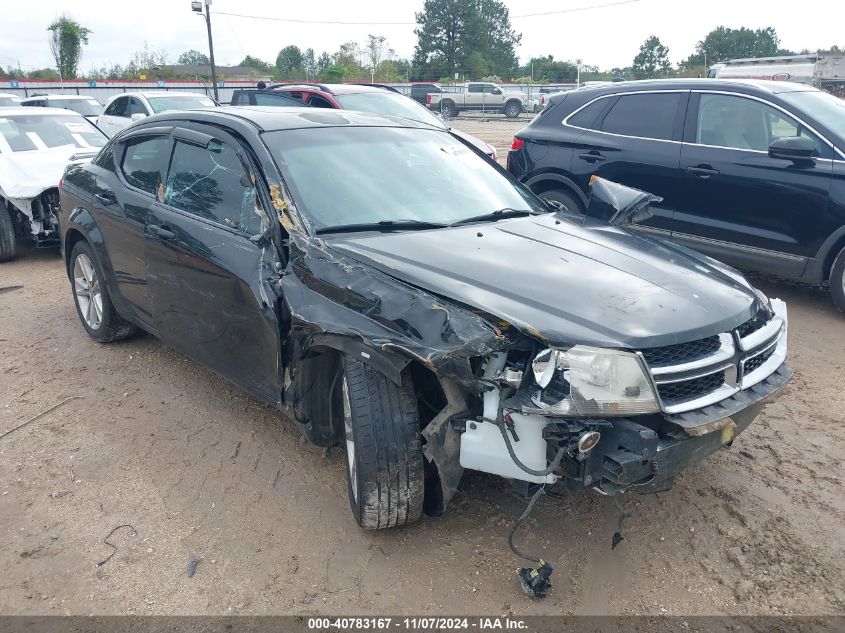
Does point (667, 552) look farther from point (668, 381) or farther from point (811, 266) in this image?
point (811, 266)

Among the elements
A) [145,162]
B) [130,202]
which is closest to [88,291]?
[130,202]

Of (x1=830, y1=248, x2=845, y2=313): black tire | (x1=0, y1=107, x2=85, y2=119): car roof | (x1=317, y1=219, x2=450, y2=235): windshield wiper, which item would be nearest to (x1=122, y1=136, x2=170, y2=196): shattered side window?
(x1=317, y1=219, x2=450, y2=235): windshield wiper

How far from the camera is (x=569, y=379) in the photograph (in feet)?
7.82

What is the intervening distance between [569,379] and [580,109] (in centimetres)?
516

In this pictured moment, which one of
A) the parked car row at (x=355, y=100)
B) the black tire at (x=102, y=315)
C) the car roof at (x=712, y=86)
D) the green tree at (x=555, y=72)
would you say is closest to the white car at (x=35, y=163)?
the black tire at (x=102, y=315)

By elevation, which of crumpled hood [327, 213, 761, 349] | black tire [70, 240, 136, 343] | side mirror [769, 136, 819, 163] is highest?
side mirror [769, 136, 819, 163]

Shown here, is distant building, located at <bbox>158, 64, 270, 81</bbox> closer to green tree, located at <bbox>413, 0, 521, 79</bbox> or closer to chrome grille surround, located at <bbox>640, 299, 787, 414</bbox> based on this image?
green tree, located at <bbox>413, 0, 521, 79</bbox>

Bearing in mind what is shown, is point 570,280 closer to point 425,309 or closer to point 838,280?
point 425,309

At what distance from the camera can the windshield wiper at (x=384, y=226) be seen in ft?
10.5

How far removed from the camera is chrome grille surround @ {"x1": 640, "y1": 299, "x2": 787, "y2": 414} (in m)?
2.49

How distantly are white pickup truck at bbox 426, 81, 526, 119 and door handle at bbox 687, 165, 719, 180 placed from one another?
30.0 meters

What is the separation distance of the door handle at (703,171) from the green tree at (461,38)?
65046 mm

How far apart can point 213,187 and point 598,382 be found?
2.33 meters

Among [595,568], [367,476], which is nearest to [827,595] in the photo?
[595,568]
